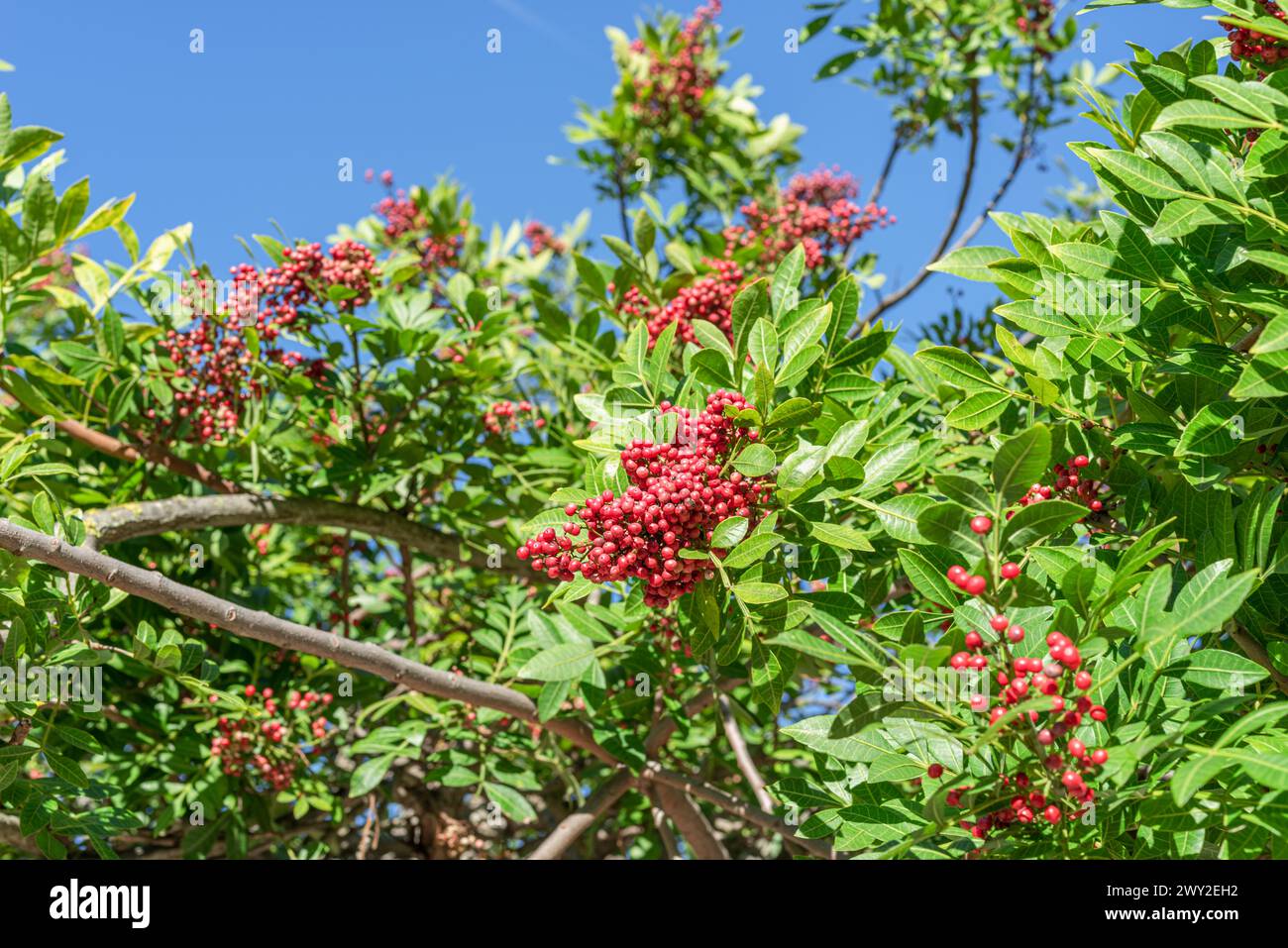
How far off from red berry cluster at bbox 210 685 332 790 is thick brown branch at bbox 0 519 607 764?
772 mm

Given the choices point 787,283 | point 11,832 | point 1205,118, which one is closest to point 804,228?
point 787,283

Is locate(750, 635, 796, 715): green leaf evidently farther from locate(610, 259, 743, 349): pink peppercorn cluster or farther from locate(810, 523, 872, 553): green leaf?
locate(610, 259, 743, 349): pink peppercorn cluster

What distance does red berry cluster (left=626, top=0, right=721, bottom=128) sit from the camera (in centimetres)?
496

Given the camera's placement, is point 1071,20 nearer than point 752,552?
No

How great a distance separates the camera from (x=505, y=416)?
3.49 m

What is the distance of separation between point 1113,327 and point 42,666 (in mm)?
2344

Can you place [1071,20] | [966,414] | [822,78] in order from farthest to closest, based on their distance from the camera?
1. [1071,20]
2. [822,78]
3. [966,414]

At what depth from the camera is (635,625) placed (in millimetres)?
2695

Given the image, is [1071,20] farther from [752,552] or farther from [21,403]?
[21,403]

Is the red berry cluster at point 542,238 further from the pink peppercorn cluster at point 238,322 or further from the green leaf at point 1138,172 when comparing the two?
the green leaf at point 1138,172

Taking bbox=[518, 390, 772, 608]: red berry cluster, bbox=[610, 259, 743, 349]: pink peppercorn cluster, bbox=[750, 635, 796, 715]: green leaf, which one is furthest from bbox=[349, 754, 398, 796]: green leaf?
bbox=[610, 259, 743, 349]: pink peppercorn cluster

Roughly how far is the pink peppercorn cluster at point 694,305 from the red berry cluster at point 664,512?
1095 millimetres

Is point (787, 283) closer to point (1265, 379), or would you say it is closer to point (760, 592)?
point (760, 592)

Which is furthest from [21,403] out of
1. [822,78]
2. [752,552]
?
[822,78]
